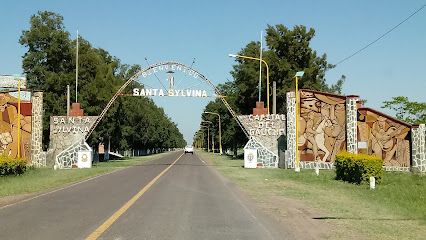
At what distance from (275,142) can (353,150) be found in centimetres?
643

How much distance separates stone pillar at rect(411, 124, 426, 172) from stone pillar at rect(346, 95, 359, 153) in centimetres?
369

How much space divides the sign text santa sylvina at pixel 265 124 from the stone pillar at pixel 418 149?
31.3ft

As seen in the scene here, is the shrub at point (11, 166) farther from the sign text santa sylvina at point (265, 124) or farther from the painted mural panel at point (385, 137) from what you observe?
the painted mural panel at point (385, 137)

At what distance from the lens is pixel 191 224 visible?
31.2 ft

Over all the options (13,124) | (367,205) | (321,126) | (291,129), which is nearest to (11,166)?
(13,124)

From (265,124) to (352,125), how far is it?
7079mm

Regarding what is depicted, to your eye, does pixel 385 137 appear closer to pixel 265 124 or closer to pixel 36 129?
pixel 265 124

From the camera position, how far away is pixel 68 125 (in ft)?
118

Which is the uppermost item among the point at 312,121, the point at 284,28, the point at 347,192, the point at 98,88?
the point at 284,28

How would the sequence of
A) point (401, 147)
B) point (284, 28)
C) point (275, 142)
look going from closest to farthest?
point (401, 147)
point (275, 142)
point (284, 28)

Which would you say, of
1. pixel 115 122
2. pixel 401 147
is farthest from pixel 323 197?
pixel 115 122

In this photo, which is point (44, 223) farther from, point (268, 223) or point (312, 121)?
point (312, 121)

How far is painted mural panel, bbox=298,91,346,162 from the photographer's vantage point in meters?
30.7

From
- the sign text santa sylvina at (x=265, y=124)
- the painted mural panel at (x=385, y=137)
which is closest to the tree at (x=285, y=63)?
the sign text santa sylvina at (x=265, y=124)
